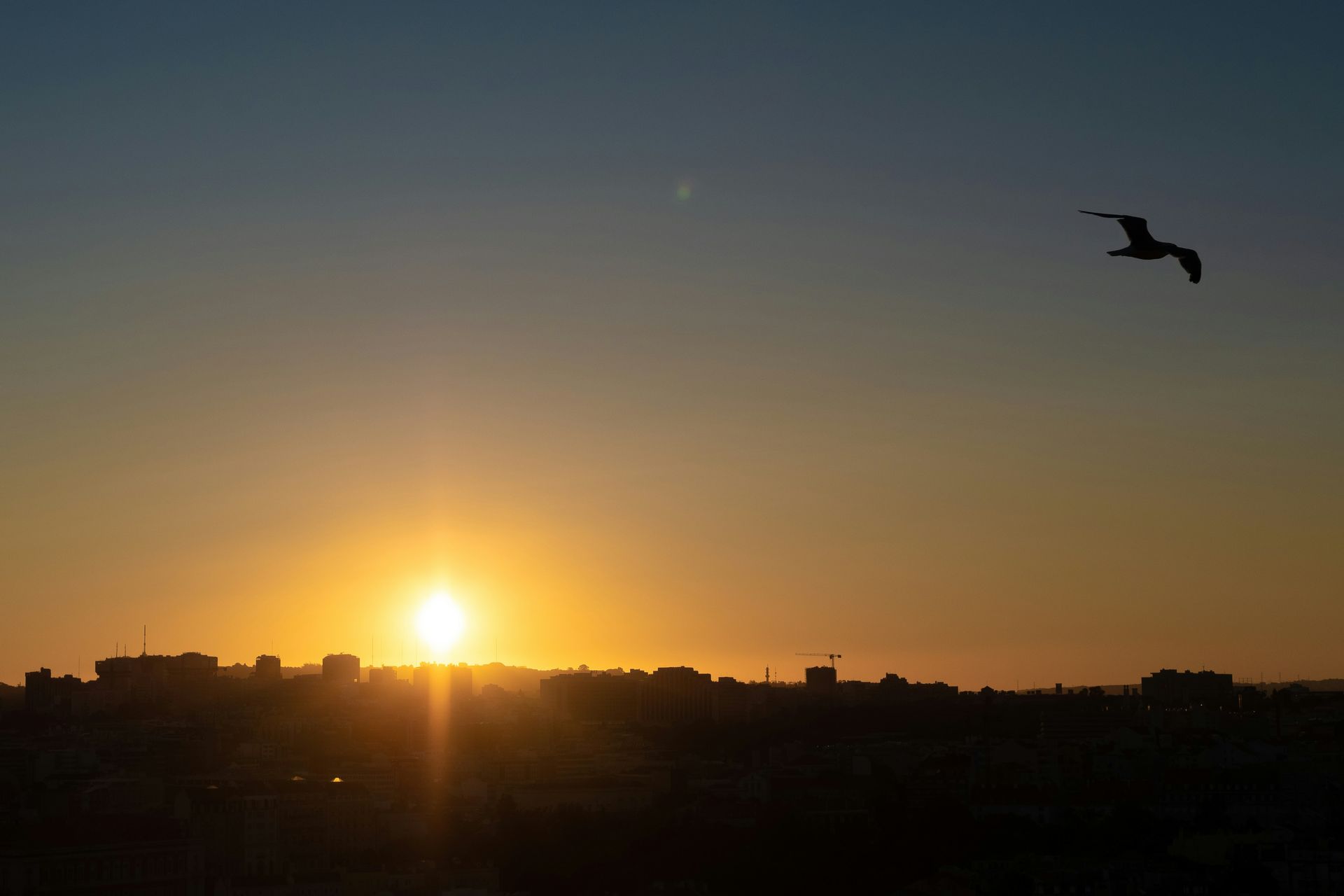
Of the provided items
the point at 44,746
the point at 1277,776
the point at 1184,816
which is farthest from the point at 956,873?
the point at 44,746

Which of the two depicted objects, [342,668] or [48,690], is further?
[342,668]

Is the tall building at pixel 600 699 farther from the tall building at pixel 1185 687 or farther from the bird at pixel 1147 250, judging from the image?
the bird at pixel 1147 250

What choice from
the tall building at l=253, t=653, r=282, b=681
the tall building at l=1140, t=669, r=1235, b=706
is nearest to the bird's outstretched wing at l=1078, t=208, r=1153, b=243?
the tall building at l=1140, t=669, r=1235, b=706

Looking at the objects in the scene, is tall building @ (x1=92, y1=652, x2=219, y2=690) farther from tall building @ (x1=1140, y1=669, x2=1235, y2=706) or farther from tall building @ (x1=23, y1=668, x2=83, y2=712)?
tall building @ (x1=1140, y1=669, x2=1235, y2=706)

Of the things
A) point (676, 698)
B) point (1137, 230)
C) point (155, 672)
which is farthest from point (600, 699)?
point (1137, 230)

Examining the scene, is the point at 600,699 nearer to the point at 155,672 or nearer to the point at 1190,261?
the point at 155,672

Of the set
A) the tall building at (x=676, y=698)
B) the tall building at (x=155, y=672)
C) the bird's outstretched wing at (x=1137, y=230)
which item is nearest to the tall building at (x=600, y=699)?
the tall building at (x=676, y=698)

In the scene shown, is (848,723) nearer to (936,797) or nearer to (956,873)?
(936,797)
